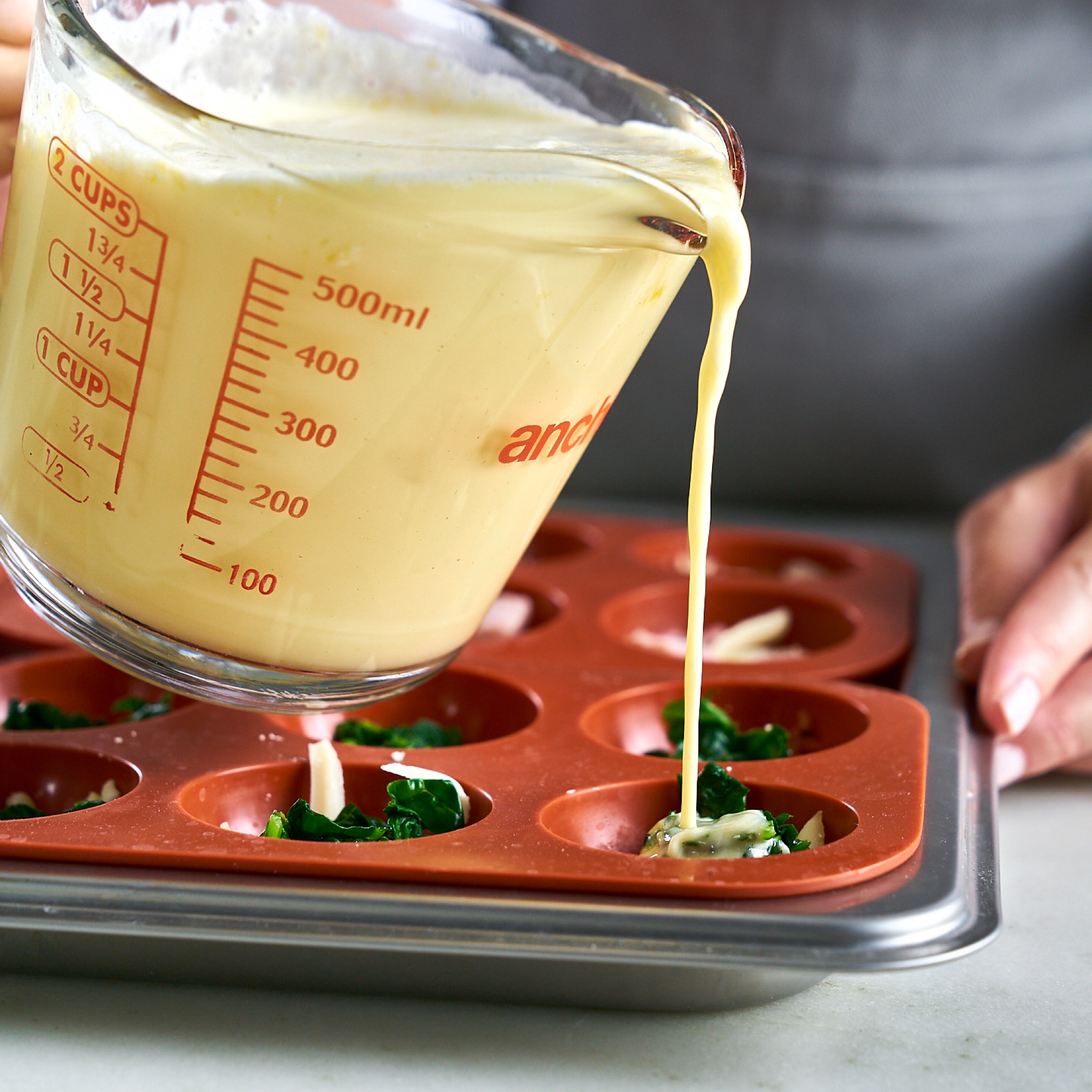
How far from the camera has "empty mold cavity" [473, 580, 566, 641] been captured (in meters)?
1.29

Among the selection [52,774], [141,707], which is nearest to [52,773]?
[52,774]

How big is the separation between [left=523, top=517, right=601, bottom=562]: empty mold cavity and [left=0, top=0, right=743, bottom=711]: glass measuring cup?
70 cm

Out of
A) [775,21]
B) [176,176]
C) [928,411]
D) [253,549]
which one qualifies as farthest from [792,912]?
[775,21]

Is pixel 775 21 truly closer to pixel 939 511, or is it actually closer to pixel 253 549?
pixel 939 511

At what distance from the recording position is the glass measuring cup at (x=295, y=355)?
62cm

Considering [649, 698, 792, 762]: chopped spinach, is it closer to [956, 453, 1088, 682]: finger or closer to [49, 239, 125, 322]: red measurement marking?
[956, 453, 1088, 682]: finger

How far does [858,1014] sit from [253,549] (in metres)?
0.42

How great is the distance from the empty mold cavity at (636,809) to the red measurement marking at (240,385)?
0.30 m

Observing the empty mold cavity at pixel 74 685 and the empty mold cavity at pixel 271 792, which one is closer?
the empty mold cavity at pixel 271 792

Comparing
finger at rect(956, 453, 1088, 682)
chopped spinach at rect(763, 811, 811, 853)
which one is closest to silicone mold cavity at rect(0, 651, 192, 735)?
chopped spinach at rect(763, 811, 811, 853)

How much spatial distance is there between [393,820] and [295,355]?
32cm

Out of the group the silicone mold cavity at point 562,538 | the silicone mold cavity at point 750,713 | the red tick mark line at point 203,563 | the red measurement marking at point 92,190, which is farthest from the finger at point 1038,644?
the red measurement marking at point 92,190

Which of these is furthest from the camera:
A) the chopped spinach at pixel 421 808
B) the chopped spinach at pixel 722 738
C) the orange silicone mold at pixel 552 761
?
the chopped spinach at pixel 722 738

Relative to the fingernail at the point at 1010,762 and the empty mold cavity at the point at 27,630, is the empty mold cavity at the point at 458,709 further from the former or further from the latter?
the fingernail at the point at 1010,762
